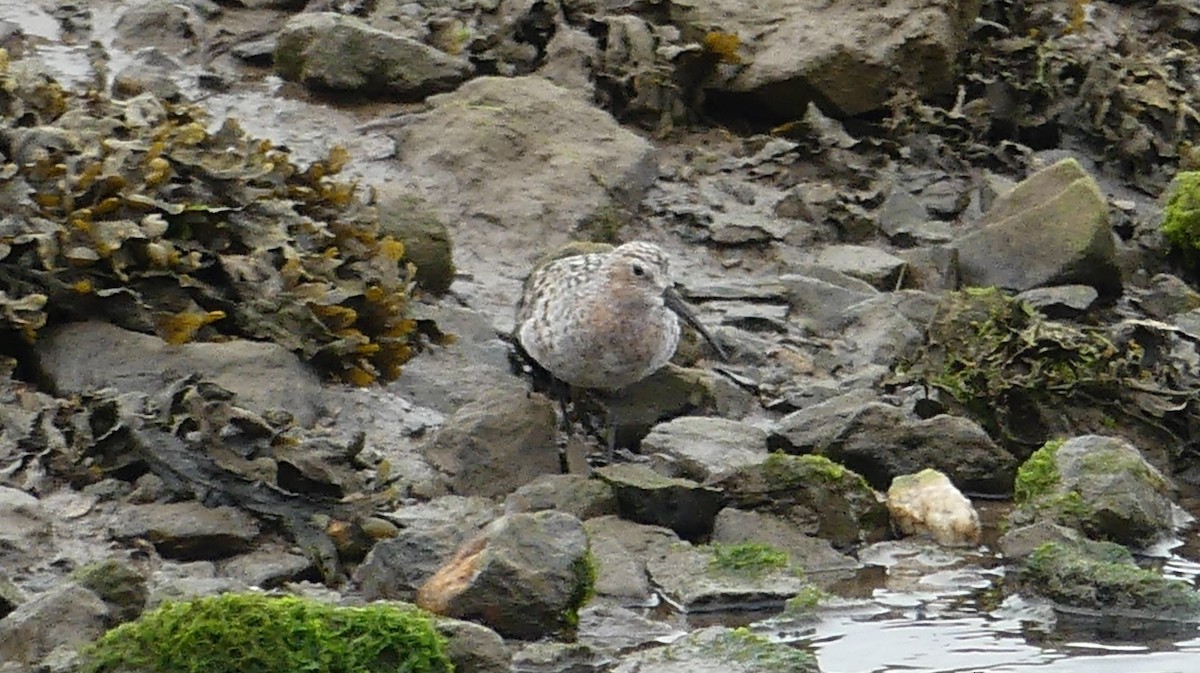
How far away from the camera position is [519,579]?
6.81 meters

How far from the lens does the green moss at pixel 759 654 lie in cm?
654

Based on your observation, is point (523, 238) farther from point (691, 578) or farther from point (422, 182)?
point (691, 578)

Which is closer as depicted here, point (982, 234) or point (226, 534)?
point (226, 534)

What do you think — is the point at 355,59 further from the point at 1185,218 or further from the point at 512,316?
the point at 1185,218

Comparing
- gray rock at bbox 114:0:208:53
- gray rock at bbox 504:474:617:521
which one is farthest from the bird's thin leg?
Result: gray rock at bbox 114:0:208:53

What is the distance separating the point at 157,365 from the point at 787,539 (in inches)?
104

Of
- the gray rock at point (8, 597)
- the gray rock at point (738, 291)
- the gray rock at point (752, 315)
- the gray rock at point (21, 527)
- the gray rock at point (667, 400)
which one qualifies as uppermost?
the gray rock at point (8, 597)

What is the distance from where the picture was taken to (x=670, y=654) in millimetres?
6703

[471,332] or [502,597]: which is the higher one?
[502,597]

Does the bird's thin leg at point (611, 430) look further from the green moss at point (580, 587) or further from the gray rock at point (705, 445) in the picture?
the green moss at point (580, 587)

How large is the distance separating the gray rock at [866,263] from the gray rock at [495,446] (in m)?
2.85

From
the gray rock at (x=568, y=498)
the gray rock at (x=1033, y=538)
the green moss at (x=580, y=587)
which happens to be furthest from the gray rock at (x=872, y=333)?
the green moss at (x=580, y=587)

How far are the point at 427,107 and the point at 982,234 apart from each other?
3.25 metres

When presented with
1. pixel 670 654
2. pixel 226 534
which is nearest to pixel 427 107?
pixel 226 534
